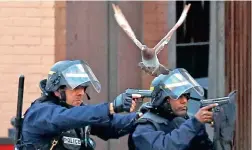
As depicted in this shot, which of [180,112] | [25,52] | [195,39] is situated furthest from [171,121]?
[195,39]

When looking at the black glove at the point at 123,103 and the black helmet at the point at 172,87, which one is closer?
the black glove at the point at 123,103

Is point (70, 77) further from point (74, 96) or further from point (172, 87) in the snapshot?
point (172, 87)

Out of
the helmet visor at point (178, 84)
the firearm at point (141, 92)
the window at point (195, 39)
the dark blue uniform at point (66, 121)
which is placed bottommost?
the dark blue uniform at point (66, 121)

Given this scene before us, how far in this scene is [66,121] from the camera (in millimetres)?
5734

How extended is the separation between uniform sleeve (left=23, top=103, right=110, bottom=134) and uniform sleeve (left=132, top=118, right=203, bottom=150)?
10.0 inches

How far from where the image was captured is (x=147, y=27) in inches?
357

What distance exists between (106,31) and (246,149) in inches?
65.9

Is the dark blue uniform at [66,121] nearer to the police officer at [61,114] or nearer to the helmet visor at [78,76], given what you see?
the police officer at [61,114]

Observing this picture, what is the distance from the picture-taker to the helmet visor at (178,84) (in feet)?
19.3

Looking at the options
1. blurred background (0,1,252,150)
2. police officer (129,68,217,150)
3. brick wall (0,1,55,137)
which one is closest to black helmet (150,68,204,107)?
police officer (129,68,217,150)

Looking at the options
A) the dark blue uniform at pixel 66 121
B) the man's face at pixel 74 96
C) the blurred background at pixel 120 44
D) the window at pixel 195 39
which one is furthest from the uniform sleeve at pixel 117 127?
the window at pixel 195 39

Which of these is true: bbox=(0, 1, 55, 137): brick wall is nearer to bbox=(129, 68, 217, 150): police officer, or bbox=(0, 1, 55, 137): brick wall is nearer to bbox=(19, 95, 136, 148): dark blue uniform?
bbox=(19, 95, 136, 148): dark blue uniform

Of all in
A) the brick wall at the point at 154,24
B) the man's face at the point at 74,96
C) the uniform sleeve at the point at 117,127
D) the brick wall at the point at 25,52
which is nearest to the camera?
the man's face at the point at 74,96

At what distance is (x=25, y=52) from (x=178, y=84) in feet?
10.4
